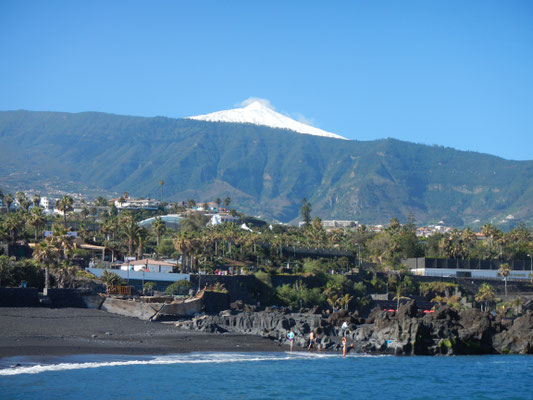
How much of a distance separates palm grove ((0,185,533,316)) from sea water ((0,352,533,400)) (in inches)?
812

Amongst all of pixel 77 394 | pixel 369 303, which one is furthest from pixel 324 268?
pixel 77 394

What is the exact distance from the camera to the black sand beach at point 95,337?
3684 cm

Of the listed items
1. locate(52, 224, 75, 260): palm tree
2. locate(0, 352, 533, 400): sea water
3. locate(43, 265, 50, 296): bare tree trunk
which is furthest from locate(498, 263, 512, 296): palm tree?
locate(43, 265, 50, 296): bare tree trunk

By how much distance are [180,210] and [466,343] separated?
428 feet

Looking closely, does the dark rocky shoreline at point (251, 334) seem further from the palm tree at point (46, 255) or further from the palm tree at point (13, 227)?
the palm tree at point (13, 227)

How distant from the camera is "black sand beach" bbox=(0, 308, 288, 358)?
36844 mm

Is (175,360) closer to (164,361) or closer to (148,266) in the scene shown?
(164,361)

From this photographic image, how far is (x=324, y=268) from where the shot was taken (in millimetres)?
85875

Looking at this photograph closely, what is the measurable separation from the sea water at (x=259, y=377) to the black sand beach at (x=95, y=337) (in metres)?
2.03

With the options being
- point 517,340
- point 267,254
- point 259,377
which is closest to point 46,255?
point 259,377

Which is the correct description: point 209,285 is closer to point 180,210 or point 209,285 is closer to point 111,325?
point 111,325

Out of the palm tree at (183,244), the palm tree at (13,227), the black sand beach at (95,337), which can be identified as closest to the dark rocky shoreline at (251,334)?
the black sand beach at (95,337)

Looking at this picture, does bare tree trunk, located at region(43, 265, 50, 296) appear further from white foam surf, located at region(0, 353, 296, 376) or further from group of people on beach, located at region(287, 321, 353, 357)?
group of people on beach, located at region(287, 321, 353, 357)

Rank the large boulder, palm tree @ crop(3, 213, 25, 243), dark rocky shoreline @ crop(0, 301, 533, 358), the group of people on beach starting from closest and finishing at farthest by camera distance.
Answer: dark rocky shoreline @ crop(0, 301, 533, 358) → the group of people on beach → the large boulder → palm tree @ crop(3, 213, 25, 243)
